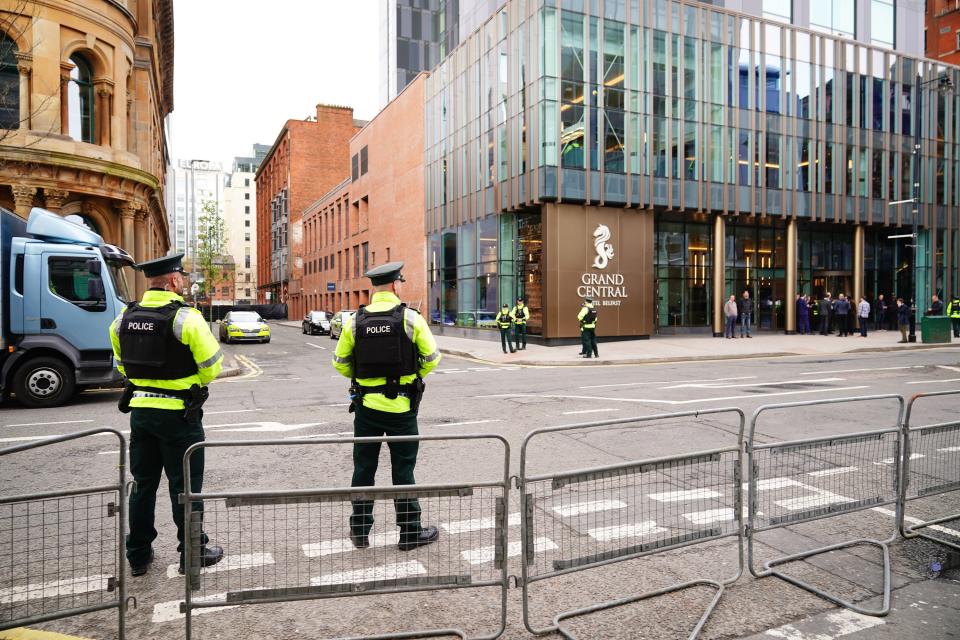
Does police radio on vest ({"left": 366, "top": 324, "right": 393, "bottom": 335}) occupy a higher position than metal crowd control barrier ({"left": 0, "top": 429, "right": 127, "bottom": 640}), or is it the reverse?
police radio on vest ({"left": 366, "top": 324, "right": 393, "bottom": 335})

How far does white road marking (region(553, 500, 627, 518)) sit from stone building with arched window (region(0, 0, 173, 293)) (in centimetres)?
2104

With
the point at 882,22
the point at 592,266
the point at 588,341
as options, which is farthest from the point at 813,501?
the point at 882,22

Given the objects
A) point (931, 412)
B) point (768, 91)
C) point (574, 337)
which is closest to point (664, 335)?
point (574, 337)

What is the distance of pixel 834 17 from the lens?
3591cm

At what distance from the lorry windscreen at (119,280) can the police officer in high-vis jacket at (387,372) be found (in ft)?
30.8

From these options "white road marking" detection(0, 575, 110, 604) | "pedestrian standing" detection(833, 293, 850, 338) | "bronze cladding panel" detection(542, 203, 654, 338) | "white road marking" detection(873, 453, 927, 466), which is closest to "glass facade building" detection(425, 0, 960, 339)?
"bronze cladding panel" detection(542, 203, 654, 338)

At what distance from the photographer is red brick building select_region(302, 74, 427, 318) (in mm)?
38969

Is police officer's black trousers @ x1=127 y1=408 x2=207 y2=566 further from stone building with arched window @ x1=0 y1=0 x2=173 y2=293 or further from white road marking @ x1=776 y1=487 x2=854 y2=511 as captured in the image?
stone building with arched window @ x1=0 y1=0 x2=173 y2=293

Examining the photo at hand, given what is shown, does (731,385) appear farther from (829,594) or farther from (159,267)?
(159,267)

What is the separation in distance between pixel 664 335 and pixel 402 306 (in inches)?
1080

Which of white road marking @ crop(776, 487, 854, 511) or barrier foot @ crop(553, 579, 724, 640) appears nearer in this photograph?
barrier foot @ crop(553, 579, 724, 640)

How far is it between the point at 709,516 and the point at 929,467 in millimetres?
1885

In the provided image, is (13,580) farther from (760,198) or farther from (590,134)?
(760,198)

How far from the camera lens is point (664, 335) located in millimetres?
30531
